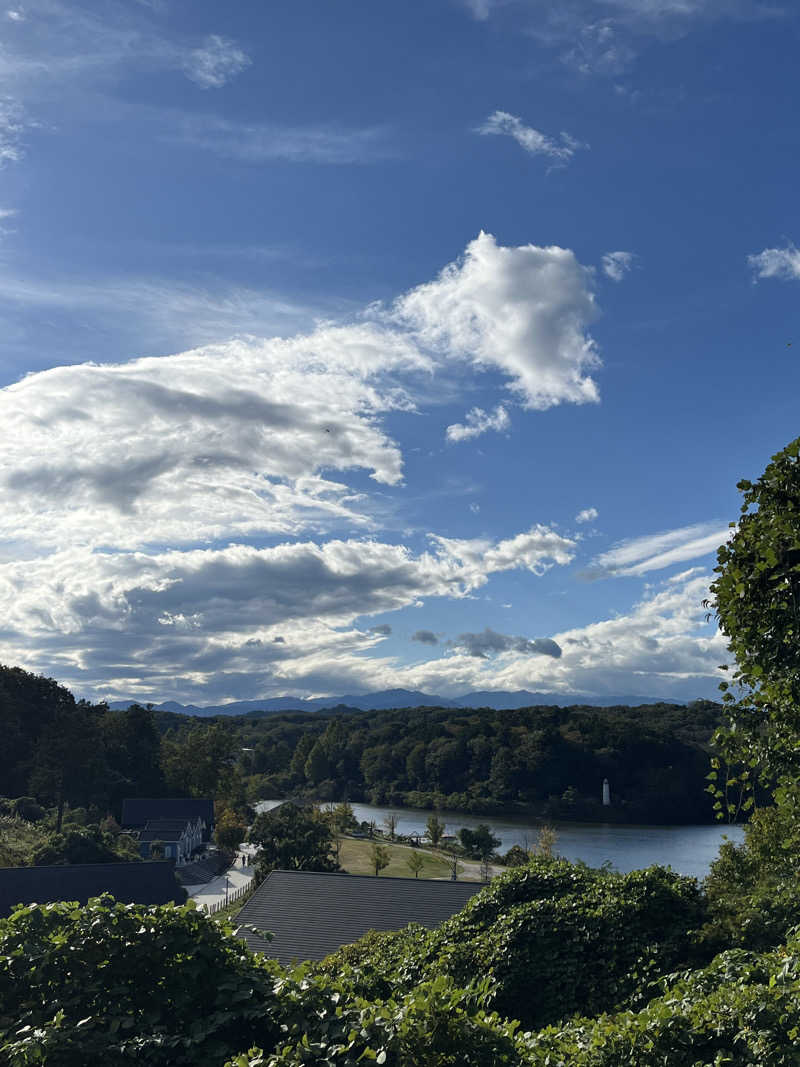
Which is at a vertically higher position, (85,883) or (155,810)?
(85,883)

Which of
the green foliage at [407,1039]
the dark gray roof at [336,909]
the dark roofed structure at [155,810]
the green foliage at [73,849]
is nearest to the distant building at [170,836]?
the dark roofed structure at [155,810]

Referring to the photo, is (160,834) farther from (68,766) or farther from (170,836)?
(68,766)

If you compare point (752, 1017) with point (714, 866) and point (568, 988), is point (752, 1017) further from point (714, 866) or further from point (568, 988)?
point (714, 866)

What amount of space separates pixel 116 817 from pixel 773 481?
5758 cm

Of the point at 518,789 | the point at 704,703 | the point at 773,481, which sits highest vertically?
the point at 773,481

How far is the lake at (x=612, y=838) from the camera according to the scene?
47.1 m

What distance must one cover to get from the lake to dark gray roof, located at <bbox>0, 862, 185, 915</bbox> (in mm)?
22360

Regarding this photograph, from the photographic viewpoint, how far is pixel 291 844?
124ft

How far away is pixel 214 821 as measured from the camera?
5584cm

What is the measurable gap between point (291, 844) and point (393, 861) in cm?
1397

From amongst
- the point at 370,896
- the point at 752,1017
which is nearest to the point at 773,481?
the point at 752,1017

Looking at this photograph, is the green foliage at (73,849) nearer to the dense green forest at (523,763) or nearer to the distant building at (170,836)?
the distant building at (170,836)

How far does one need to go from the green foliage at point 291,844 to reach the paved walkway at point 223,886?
2.39 meters

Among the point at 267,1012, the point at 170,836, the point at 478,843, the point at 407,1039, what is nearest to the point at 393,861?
the point at 478,843
